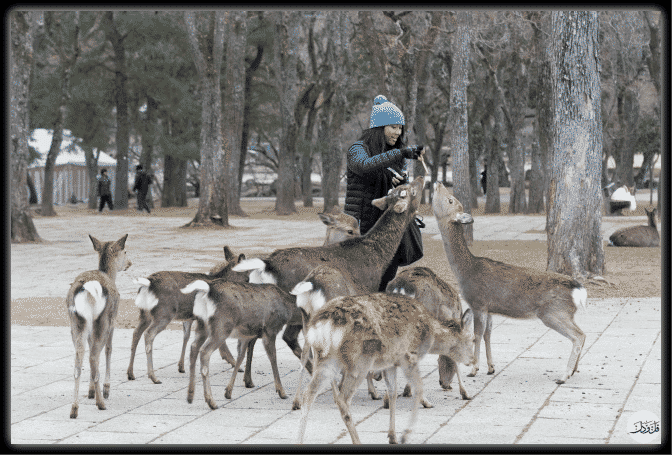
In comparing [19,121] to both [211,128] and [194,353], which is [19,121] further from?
[194,353]

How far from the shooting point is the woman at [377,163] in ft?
21.2

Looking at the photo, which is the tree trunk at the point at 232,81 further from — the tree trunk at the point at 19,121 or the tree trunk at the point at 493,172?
the tree trunk at the point at 493,172

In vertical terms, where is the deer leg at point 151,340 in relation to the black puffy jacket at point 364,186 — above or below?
below

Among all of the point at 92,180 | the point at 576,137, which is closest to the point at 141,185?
the point at 92,180

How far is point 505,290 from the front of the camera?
261 inches

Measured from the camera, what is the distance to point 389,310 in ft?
16.7

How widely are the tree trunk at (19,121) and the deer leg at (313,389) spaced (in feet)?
49.2

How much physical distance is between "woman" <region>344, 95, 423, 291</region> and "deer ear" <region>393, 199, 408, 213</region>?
0.30 meters

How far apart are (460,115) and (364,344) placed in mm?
14405

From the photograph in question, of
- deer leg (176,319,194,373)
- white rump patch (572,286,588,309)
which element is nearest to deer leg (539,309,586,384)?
white rump patch (572,286,588,309)

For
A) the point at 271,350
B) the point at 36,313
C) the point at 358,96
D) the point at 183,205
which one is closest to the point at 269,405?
the point at 271,350

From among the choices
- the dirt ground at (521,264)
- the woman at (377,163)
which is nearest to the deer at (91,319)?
the woman at (377,163)

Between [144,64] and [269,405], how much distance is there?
2805 cm

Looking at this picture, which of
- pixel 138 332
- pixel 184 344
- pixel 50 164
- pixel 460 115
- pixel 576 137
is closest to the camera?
pixel 138 332
